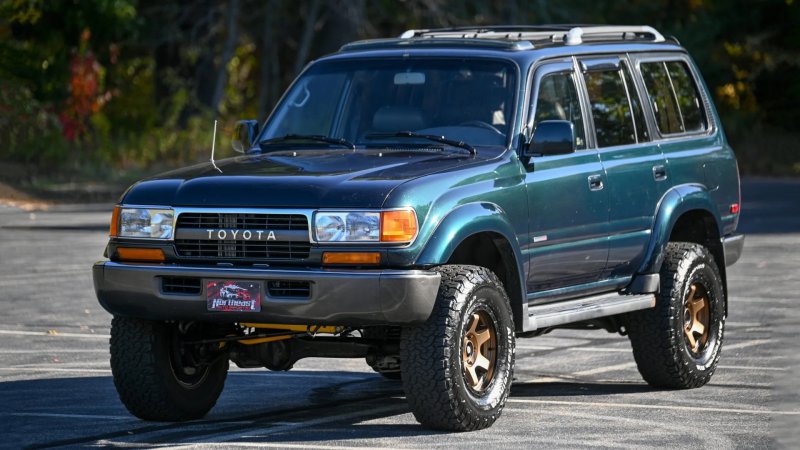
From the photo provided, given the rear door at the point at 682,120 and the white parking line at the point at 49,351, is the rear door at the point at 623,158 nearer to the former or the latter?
the rear door at the point at 682,120

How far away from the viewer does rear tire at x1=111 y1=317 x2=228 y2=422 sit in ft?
28.8

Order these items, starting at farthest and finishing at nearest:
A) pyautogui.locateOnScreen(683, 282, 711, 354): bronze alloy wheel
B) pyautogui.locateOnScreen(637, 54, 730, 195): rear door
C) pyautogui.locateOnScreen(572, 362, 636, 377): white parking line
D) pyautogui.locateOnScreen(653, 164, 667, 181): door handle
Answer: pyautogui.locateOnScreen(572, 362, 636, 377): white parking line
pyautogui.locateOnScreen(637, 54, 730, 195): rear door
pyautogui.locateOnScreen(683, 282, 711, 354): bronze alloy wheel
pyautogui.locateOnScreen(653, 164, 667, 181): door handle

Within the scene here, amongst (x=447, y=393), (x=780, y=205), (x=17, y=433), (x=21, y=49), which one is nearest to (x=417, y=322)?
(x=447, y=393)

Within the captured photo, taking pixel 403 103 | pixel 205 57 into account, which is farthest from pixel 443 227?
pixel 205 57

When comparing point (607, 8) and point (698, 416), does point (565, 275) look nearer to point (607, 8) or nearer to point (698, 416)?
point (698, 416)

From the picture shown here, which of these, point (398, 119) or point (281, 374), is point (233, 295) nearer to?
point (398, 119)

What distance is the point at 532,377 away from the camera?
10906 mm

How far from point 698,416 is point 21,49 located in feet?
88.0

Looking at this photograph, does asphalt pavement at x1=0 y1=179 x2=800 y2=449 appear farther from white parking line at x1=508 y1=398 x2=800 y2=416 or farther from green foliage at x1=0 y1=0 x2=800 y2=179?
green foliage at x1=0 y1=0 x2=800 y2=179

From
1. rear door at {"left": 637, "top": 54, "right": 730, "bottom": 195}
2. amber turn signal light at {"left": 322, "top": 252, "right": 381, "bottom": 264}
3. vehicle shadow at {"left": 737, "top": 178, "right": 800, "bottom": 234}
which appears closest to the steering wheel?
amber turn signal light at {"left": 322, "top": 252, "right": 381, "bottom": 264}

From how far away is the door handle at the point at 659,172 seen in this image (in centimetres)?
1039

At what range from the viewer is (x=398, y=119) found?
9.53m

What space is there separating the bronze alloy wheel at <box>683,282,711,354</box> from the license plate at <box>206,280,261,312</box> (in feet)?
10.9

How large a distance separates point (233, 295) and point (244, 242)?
27cm
